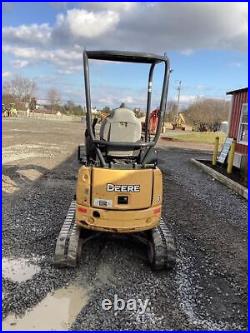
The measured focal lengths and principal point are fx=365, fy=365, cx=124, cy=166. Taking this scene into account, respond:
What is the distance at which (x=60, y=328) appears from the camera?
12.1 ft

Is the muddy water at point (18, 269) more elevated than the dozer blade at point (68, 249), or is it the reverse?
the dozer blade at point (68, 249)

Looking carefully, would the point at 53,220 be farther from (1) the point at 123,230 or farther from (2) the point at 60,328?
(2) the point at 60,328

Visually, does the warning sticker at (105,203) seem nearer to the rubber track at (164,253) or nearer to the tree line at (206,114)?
the rubber track at (164,253)

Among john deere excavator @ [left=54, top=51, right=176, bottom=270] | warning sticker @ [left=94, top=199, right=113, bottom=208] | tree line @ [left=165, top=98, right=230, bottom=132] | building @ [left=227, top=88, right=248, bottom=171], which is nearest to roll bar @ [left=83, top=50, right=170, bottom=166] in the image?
john deere excavator @ [left=54, top=51, right=176, bottom=270]

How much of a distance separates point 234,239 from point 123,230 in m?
2.63

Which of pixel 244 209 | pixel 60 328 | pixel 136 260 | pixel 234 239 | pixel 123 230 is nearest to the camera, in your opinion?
pixel 60 328

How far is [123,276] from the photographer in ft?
15.6

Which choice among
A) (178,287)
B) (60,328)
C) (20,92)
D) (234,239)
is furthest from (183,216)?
(20,92)

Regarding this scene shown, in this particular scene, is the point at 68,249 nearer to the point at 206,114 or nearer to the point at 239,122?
the point at 239,122

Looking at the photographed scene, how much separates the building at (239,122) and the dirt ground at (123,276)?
5.26m

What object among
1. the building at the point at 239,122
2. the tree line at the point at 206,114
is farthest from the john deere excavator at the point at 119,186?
the tree line at the point at 206,114

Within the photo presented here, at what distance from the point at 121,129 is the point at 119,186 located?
0.82 metres

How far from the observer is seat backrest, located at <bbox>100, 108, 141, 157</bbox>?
4.88 m

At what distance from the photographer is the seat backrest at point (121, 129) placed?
16.0 feet
